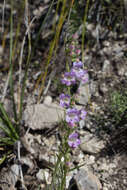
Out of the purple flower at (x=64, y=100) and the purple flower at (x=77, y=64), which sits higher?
the purple flower at (x=77, y=64)

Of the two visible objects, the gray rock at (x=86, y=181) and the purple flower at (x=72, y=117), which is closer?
the purple flower at (x=72, y=117)

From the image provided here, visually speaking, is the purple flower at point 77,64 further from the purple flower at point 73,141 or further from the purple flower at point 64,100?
the purple flower at point 73,141

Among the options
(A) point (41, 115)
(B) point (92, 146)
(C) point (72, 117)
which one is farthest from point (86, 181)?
(A) point (41, 115)

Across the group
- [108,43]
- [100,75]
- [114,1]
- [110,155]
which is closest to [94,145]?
[110,155]

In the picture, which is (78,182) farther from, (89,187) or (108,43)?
(108,43)

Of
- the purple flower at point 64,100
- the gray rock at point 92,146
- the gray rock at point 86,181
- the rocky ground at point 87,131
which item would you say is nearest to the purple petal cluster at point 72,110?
the purple flower at point 64,100

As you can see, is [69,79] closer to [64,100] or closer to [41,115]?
[64,100]

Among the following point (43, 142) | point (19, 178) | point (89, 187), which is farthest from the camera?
point (43, 142)
